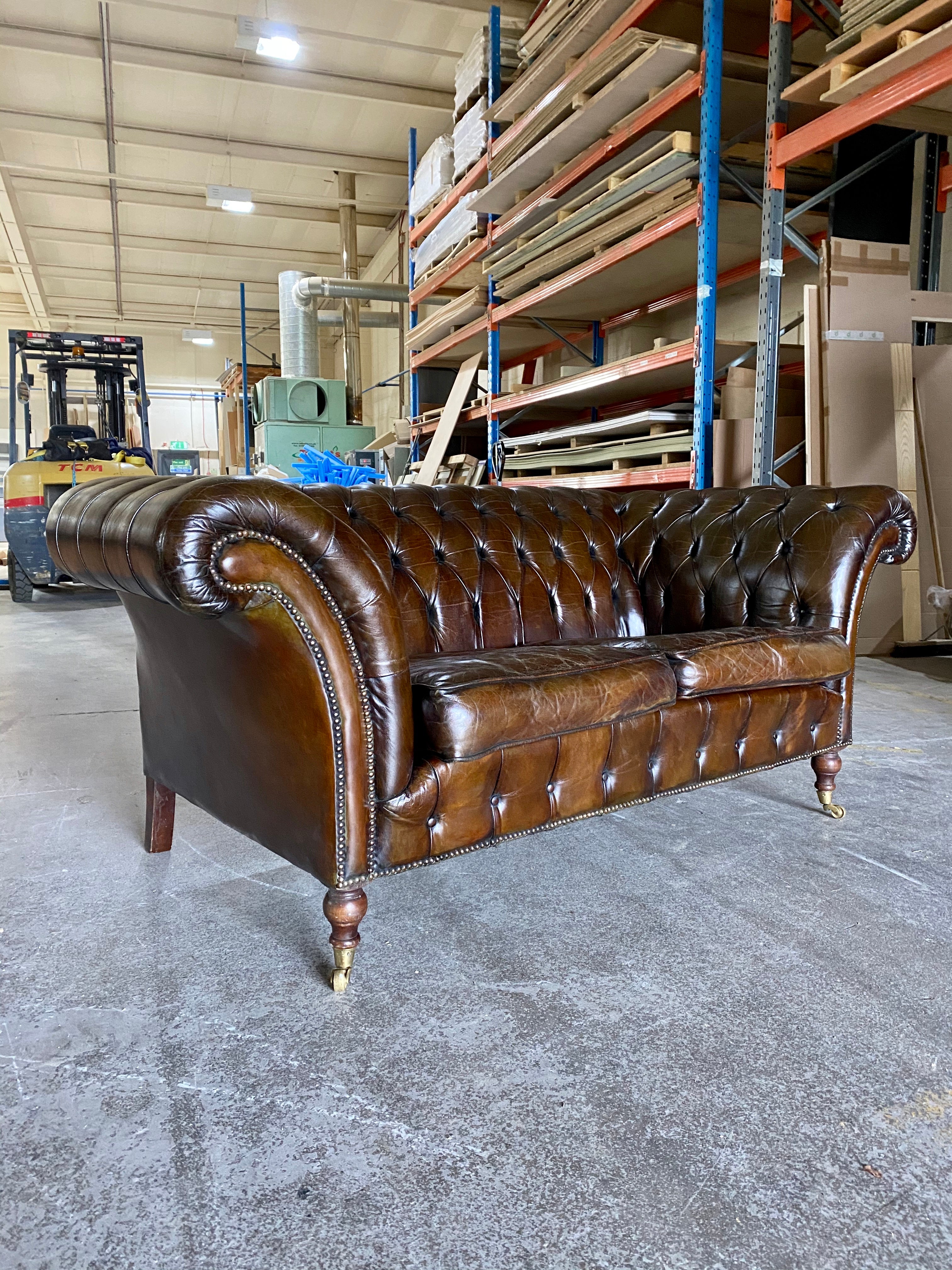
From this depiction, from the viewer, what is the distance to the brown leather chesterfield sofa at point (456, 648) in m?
1.35

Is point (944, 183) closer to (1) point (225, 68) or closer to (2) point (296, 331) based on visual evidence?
(1) point (225, 68)

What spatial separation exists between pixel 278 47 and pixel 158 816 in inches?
245

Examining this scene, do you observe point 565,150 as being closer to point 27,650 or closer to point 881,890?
point 27,650

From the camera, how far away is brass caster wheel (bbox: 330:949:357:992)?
1394 millimetres

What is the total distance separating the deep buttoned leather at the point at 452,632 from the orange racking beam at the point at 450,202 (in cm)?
406

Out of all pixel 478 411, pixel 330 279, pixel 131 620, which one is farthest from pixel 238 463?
pixel 131 620

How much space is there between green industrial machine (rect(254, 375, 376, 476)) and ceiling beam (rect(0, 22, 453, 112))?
8.58ft

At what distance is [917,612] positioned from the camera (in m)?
4.24

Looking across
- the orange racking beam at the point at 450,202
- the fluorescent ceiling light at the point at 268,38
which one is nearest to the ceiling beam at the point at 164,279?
the orange racking beam at the point at 450,202

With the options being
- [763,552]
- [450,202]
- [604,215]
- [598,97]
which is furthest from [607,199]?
[763,552]

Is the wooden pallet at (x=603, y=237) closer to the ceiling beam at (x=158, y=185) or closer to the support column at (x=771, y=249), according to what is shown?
the support column at (x=771, y=249)

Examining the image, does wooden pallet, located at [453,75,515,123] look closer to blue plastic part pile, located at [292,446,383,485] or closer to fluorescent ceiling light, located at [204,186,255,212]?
blue plastic part pile, located at [292,446,383,485]

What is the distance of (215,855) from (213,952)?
0.49 meters

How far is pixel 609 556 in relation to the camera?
8.43 feet
